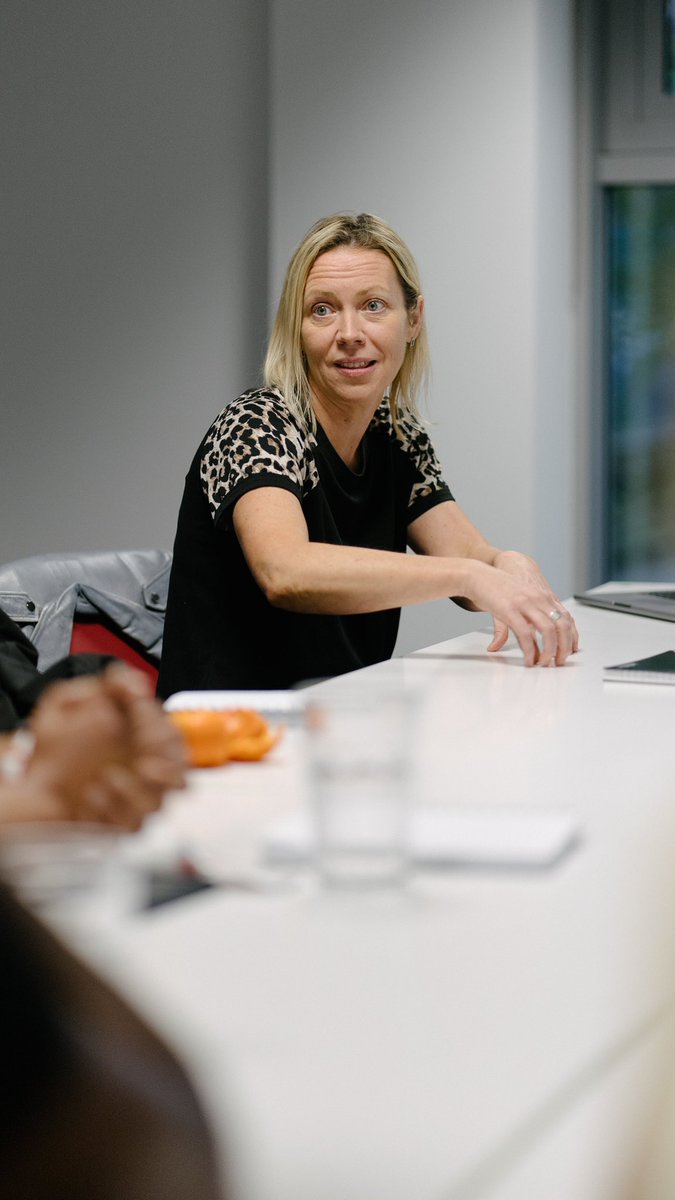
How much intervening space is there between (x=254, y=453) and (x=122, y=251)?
2078mm

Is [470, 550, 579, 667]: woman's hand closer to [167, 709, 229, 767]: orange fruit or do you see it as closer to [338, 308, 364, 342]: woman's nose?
[338, 308, 364, 342]: woman's nose

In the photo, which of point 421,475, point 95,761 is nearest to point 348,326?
point 421,475

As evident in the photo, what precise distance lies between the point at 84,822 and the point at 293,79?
10.1ft

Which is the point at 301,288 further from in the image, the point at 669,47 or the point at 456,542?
the point at 669,47

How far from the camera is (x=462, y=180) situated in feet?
10.8

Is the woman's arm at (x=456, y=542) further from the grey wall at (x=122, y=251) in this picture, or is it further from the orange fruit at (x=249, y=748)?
the grey wall at (x=122, y=251)

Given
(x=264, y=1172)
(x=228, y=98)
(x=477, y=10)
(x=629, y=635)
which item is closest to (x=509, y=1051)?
(x=264, y=1172)

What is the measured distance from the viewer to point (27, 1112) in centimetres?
36

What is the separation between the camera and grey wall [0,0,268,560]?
3621mm

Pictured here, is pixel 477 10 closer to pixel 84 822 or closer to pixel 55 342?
pixel 55 342

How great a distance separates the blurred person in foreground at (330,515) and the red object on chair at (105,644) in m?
0.11

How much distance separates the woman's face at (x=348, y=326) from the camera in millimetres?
2117

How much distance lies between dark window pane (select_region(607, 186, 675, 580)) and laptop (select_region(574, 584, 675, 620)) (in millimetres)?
1414

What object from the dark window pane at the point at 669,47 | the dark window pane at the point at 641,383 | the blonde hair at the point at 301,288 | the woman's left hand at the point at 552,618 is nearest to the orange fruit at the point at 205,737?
the woman's left hand at the point at 552,618
